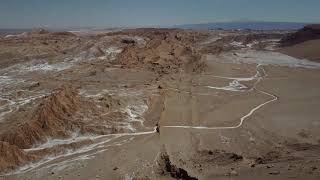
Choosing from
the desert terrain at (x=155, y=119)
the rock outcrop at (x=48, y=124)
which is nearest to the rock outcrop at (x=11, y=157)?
the desert terrain at (x=155, y=119)

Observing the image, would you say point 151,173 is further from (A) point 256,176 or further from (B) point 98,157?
(A) point 256,176

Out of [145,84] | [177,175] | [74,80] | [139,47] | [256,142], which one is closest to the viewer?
[177,175]

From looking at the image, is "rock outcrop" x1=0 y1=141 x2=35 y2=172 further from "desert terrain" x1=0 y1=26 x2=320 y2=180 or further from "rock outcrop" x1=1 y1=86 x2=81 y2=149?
"rock outcrop" x1=1 y1=86 x2=81 y2=149

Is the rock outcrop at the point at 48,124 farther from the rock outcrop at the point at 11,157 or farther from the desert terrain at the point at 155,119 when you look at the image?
the rock outcrop at the point at 11,157

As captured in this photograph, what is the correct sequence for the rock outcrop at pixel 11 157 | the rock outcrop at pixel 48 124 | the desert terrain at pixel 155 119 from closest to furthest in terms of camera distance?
the desert terrain at pixel 155 119, the rock outcrop at pixel 11 157, the rock outcrop at pixel 48 124

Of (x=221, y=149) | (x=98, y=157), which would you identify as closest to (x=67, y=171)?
(x=98, y=157)

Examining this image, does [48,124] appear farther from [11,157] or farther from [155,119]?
[155,119]

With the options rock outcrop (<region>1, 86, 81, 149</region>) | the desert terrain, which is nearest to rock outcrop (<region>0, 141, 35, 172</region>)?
the desert terrain

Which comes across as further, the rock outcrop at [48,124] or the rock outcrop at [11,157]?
the rock outcrop at [48,124]

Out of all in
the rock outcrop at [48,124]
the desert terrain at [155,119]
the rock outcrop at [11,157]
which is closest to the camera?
the desert terrain at [155,119]
